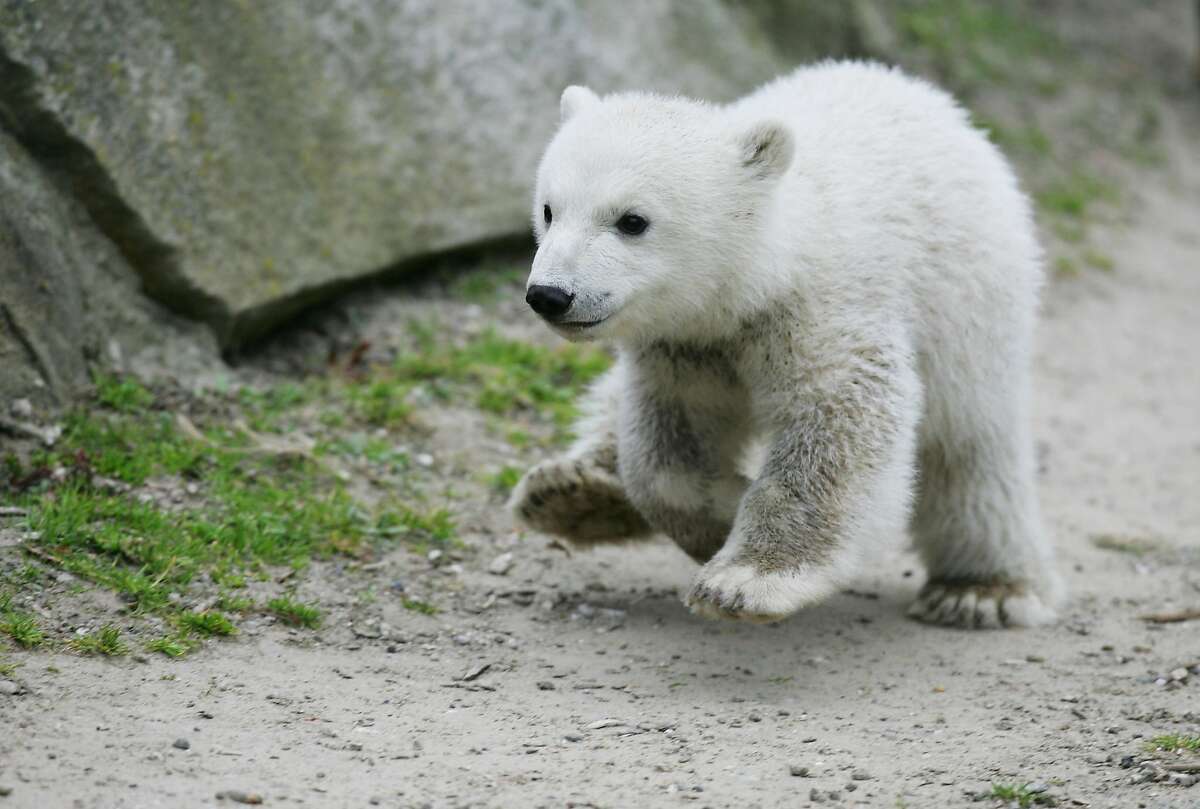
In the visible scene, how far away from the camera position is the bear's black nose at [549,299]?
171 inches

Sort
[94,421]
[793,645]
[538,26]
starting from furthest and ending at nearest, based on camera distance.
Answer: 1. [538,26]
2. [94,421]
3. [793,645]

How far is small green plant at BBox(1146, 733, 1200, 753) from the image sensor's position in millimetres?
4094

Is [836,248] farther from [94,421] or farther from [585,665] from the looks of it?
[94,421]

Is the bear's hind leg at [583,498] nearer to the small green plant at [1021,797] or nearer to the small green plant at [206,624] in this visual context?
the small green plant at [206,624]

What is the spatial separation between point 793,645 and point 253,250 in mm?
3205

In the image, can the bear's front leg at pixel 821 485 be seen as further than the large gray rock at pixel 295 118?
No

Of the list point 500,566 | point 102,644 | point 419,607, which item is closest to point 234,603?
point 102,644

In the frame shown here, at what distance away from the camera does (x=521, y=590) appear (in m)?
5.57

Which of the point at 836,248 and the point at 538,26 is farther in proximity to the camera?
the point at 538,26

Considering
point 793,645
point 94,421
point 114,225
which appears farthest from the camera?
point 114,225

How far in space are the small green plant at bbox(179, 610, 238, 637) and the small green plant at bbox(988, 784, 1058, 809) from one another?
2508mm

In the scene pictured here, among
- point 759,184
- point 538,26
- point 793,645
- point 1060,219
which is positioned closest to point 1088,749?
point 793,645

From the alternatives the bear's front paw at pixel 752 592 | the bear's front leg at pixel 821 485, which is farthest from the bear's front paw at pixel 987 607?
the bear's front paw at pixel 752 592

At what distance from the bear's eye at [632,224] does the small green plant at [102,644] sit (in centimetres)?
208
